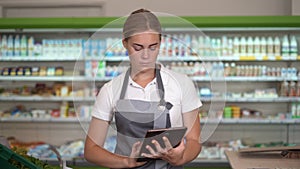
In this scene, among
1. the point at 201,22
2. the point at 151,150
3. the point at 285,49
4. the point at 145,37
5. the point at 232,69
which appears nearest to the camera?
the point at 145,37

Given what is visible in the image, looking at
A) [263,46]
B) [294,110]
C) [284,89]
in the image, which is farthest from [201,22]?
[294,110]

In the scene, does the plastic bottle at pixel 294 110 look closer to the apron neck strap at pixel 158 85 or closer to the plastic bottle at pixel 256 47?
the plastic bottle at pixel 256 47

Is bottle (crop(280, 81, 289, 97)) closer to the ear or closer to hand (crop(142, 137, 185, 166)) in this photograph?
hand (crop(142, 137, 185, 166))

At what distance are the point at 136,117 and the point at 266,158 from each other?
1.89 meters

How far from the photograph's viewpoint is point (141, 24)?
4.34 feet

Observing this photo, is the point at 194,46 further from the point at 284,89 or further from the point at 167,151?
the point at 284,89

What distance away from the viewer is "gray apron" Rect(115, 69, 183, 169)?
1479mm

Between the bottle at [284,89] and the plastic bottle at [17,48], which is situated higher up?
the plastic bottle at [17,48]

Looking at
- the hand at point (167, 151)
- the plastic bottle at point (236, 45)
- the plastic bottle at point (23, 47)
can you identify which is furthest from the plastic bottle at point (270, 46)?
the hand at point (167, 151)

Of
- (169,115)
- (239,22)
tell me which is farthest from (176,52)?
(239,22)

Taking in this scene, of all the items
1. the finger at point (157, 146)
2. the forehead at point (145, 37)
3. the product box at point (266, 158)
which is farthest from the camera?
the product box at point (266, 158)

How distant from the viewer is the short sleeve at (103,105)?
5.44 feet

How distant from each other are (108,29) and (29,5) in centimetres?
481

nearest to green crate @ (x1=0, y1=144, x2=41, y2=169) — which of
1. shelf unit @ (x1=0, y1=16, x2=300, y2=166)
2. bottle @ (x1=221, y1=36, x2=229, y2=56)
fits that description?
shelf unit @ (x1=0, y1=16, x2=300, y2=166)
